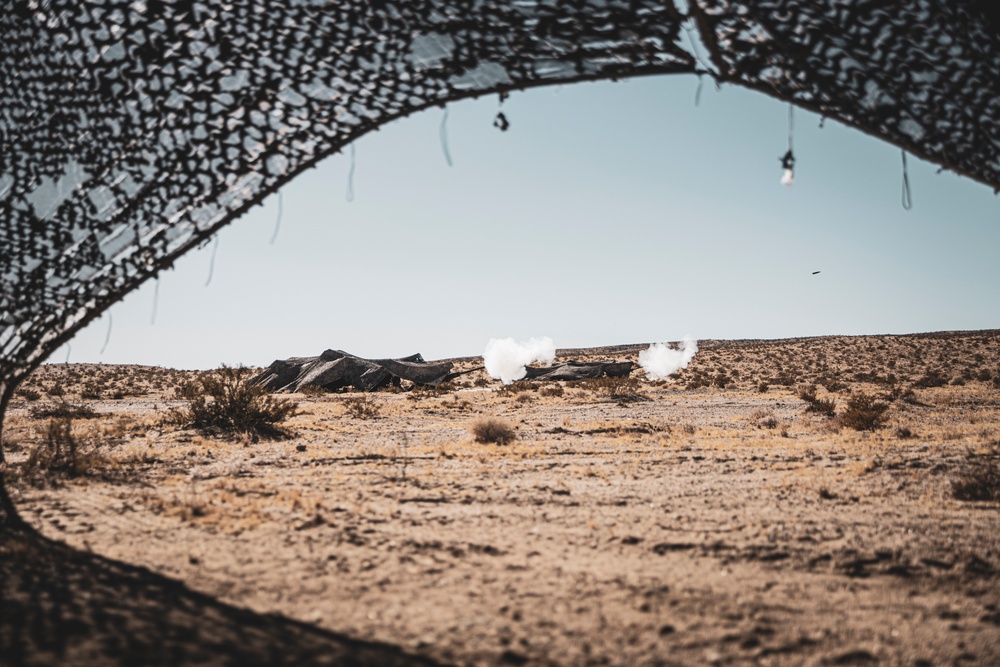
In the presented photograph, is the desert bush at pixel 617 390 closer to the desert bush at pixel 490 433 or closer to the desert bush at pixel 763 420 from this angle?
the desert bush at pixel 763 420

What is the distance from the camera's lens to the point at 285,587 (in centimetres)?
427

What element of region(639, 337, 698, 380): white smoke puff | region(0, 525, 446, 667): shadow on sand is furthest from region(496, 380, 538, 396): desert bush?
region(0, 525, 446, 667): shadow on sand

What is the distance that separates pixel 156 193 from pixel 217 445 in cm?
720

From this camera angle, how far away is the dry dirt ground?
11.8 ft

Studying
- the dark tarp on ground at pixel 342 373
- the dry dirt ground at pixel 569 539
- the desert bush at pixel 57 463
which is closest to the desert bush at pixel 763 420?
the dry dirt ground at pixel 569 539

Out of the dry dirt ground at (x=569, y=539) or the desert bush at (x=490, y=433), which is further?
the desert bush at (x=490, y=433)

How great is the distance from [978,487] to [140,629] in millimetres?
8595

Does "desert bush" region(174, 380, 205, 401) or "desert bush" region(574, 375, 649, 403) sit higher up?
"desert bush" region(174, 380, 205, 401)

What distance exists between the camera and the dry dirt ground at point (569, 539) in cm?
360

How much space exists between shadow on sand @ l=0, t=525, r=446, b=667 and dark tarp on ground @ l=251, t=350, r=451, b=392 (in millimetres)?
25910

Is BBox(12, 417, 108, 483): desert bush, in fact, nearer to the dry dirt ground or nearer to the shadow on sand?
the dry dirt ground

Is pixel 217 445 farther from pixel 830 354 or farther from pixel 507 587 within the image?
pixel 830 354

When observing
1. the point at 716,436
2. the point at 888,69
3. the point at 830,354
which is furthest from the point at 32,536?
the point at 830,354

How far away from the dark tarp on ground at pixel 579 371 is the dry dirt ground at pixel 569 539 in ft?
76.0
